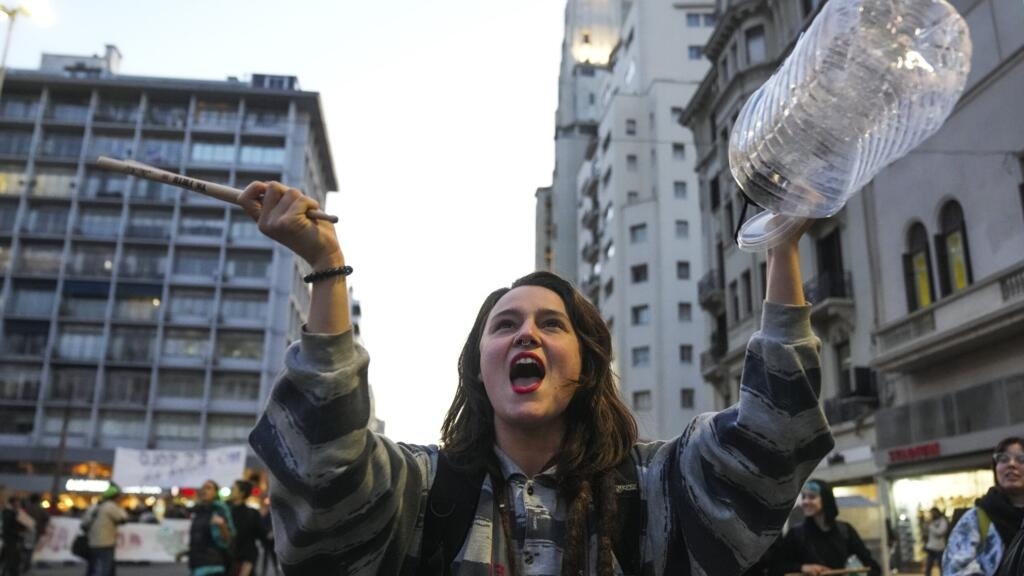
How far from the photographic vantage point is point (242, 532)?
9875mm

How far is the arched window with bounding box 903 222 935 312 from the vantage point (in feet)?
68.5

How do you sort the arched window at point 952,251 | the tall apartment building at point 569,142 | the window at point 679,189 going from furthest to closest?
the tall apartment building at point 569,142
the window at point 679,189
the arched window at point 952,251

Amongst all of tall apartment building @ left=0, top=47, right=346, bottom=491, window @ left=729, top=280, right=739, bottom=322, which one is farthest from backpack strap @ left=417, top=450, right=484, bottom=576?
tall apartment building @ left=0, top=47, right=346, bottom=491

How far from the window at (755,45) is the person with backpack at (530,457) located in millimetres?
31619

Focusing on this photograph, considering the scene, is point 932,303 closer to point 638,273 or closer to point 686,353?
point 686,353

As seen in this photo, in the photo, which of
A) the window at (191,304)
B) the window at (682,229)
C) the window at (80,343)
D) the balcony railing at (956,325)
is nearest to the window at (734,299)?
the balcony railing at (956,325)

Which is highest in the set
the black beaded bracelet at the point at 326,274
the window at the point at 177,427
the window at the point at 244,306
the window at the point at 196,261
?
the window at the point at 196,261

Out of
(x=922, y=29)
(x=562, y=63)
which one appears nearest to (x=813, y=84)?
(x=922, y=29)

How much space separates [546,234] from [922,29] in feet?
297

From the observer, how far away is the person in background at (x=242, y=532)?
9.82 meters

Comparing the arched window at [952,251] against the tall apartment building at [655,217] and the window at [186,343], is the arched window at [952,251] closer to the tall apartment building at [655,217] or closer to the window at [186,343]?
the tall apartment building at [655,217]

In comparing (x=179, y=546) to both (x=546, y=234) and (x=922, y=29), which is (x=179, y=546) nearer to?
(x=922, y=29)

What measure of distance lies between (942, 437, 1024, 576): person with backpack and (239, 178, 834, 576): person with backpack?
10.5 feet

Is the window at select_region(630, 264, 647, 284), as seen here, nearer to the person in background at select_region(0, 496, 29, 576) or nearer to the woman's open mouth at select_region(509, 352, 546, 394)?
the person in background at select_region(0, 496, 29, 576)
